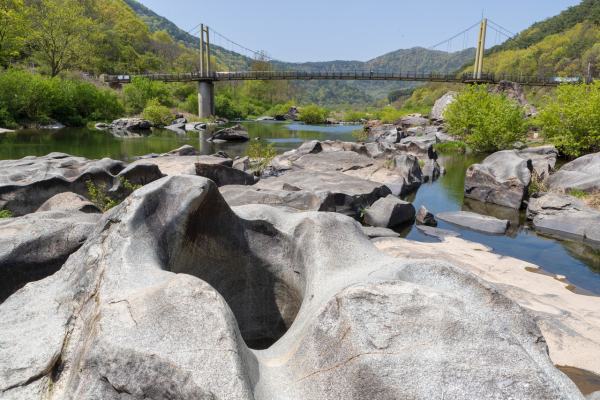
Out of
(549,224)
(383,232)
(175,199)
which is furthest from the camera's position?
(549,224)

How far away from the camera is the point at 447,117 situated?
27859 millimetres

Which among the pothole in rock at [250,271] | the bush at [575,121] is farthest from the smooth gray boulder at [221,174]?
the bush at [575,121]

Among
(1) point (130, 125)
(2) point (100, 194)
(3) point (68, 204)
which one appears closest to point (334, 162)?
(2) point (100, 194)

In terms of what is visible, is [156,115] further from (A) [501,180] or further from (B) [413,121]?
(A) [501,180]

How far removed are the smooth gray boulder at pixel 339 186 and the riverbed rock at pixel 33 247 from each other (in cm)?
586

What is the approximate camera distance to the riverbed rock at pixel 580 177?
1162cm

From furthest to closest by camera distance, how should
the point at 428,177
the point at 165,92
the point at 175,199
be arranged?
the point at 165,92
the point at 428,177
the point at 175,199

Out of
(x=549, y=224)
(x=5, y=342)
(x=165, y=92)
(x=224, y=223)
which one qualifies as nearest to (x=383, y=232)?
(x=549, y=224)

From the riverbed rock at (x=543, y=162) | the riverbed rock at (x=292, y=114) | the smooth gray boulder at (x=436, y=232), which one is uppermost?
the riverbed rock at (x=292, y=114)

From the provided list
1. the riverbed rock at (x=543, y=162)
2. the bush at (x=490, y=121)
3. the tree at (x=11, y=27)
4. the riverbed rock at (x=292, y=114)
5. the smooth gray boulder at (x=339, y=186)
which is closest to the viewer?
the smooth gray boulder at (x=339, y=186)

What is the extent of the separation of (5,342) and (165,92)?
56833mm

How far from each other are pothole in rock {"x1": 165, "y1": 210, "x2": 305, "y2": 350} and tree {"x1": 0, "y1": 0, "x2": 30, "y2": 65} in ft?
141

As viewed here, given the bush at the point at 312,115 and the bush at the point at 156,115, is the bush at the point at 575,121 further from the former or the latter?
the bush at the point at 312,115

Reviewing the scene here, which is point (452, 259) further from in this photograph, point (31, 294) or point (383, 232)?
point (31, 294)
